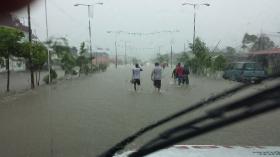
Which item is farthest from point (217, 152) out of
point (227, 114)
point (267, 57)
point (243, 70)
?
point (267, 57)

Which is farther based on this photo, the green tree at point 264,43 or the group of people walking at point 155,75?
the green tree at point 264,43

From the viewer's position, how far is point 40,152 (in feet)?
25.5

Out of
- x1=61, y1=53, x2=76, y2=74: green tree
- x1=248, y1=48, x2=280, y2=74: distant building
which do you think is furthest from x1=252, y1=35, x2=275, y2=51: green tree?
x1=61, y1=53, x2=76, y2=74: green tree

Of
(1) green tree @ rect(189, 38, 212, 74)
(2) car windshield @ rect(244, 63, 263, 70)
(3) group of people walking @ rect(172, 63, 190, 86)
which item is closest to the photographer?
(3) group of people walking @ rect(172, 63, 190, 86)

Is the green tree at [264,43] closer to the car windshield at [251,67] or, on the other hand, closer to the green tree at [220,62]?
the green tree at [220,62]

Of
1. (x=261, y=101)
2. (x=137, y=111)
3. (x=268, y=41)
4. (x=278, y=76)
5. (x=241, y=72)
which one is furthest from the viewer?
(x=268, y=41)

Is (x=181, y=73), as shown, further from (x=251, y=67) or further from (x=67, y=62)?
(x=67, y=62)

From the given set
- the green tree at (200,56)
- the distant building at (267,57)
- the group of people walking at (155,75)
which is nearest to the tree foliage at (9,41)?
the group of people walking at (155,75)

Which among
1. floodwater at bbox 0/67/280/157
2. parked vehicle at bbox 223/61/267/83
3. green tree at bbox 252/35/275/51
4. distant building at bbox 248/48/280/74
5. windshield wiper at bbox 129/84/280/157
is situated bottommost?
floodwater at bbox 0/67/280/157

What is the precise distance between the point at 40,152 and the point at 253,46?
43.2m

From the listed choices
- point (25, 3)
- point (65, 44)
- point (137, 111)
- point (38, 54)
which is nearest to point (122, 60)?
point (65, 44)

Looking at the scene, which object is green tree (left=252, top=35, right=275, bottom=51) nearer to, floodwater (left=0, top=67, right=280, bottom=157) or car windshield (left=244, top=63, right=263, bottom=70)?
car windshield (left=244, top=63, right=263, bottom=70)

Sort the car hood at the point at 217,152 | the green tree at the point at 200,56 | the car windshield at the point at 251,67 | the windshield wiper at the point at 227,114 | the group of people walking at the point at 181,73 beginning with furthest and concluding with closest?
the green tree at the point at 200,56 → the car windshield at the point at 251,67 → the group of people walking at the point at 181,73 → the car hood at the point at 217,152 → the windshield wiper at the point at 227,114

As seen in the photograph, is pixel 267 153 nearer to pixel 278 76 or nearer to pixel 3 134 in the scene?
pixel 278 76
